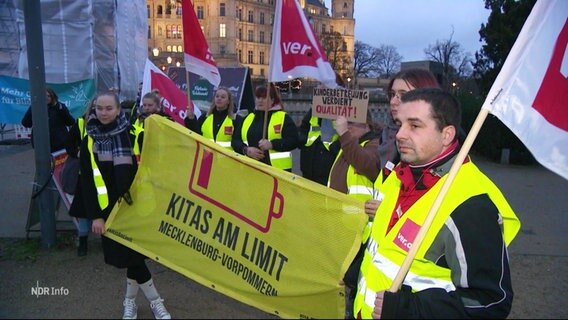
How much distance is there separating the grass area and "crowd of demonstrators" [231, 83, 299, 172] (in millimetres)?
2530

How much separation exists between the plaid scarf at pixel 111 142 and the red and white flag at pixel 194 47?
2.45 meters

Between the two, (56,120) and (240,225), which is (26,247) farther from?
(240,225)

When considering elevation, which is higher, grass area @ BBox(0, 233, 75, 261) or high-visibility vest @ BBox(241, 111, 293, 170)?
high-visibility vest @ BBox(241, 111, 293, 170)

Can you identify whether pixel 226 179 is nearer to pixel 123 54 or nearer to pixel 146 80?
pixel 146 80

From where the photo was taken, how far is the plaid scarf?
3742 mm

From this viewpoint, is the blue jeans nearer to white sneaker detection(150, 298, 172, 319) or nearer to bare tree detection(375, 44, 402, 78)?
white sneaker detection(150, 298, 172, 319)

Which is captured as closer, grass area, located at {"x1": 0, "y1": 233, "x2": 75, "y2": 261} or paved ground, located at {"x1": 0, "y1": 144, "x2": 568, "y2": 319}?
paved ground, located at {"x1": 0, "y1": 144, "x2": 568, "y2": 319}

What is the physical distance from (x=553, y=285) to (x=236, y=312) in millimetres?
3453

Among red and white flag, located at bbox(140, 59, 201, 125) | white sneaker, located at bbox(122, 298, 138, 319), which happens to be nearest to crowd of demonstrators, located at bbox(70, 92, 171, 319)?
white sneaker, located at bbox(122, 298, 138, 319)

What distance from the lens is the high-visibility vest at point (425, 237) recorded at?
1.91m

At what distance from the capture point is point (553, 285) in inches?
191

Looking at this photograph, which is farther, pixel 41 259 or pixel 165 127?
pixel 41 259

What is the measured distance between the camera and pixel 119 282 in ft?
15.4

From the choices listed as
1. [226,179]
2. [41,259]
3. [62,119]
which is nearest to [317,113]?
[226,179]
